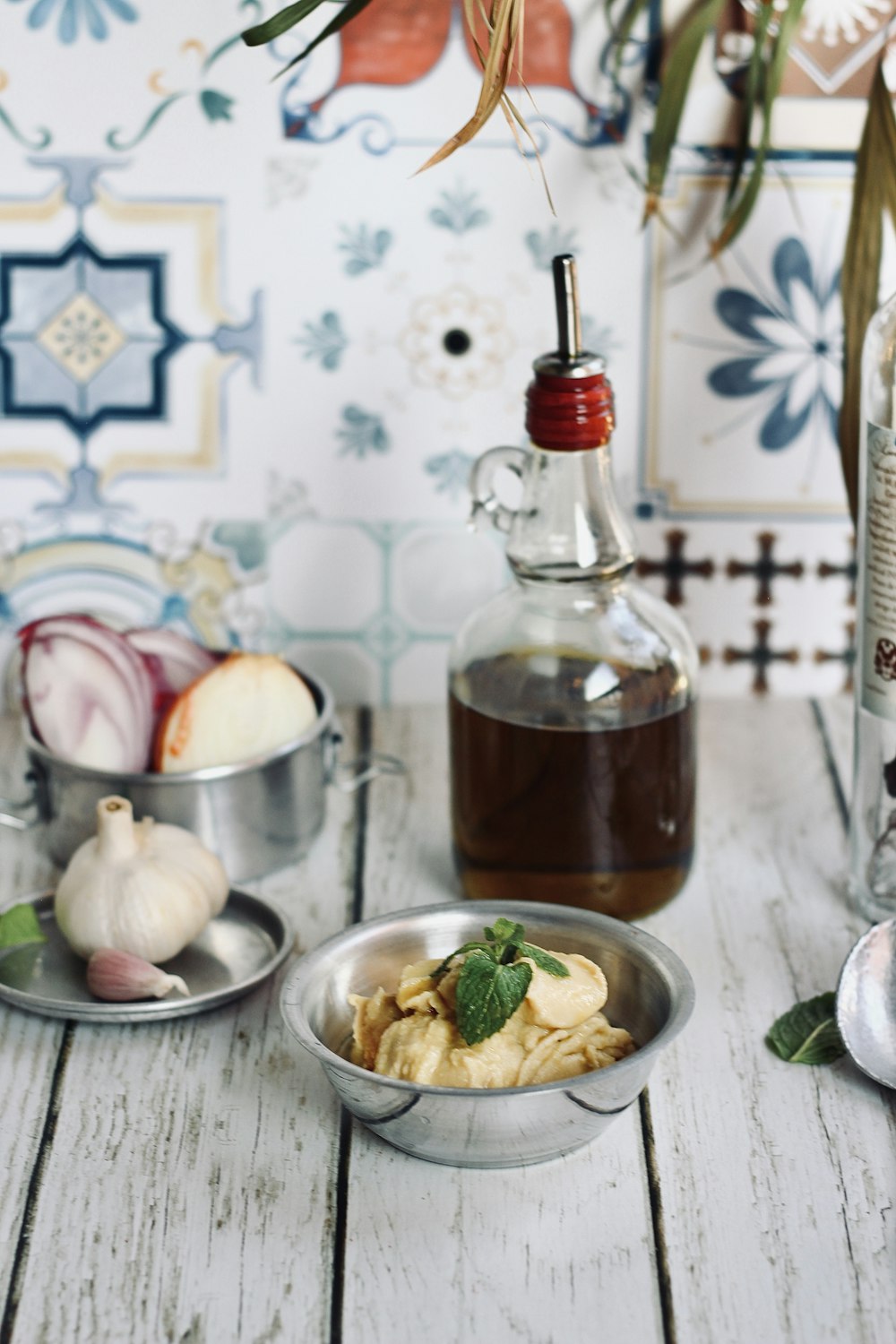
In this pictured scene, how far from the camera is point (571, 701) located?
2.61 feet

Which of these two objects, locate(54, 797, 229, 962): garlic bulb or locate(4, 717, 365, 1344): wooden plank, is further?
locate(54, 797, 229, 962): garlic bulb

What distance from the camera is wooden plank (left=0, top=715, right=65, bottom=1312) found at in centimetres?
64

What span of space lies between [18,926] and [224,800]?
5.2 inches

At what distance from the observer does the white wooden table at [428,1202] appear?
58 centimetres

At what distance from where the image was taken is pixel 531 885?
83cm

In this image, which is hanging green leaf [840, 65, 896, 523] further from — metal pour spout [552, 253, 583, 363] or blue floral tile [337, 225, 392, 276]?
blue floral tile [337, 225, 392, 276]

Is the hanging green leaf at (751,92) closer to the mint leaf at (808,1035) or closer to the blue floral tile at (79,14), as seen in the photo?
the blue floral tile at (79,14)

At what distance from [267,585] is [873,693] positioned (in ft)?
1.47

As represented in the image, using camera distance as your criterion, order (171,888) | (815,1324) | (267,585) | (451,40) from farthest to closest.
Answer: (267,585)
(451,40)
(171,888)
(815,1324)

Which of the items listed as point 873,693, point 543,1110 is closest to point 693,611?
point 873,693

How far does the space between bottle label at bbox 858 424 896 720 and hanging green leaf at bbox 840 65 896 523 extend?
9 cm

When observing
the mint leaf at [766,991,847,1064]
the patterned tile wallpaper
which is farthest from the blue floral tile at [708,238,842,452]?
the mint leaf at [766,991,847,1064]

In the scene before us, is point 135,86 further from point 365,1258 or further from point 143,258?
point 365,1258

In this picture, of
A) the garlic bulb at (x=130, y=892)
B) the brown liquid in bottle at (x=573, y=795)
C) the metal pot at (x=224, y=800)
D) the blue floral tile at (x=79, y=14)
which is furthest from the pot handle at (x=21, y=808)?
the blue floral tile at (x=79, y=14)
